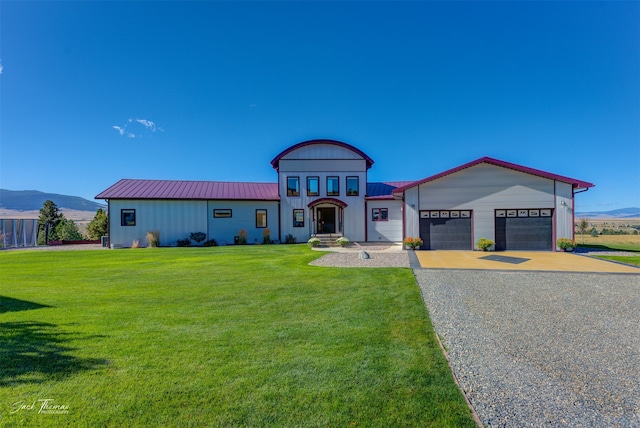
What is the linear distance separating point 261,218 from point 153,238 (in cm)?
730

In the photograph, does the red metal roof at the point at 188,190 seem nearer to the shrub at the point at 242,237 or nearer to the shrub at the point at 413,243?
the shrub at the point at 242,237

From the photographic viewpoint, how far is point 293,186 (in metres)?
21.6

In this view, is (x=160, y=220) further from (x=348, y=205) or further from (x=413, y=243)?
(x=413, y=243)

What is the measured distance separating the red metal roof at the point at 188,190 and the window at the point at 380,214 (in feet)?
24.0

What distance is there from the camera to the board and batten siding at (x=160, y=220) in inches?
765

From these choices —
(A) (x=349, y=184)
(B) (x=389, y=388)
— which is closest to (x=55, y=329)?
(B) (x=389, y=388)

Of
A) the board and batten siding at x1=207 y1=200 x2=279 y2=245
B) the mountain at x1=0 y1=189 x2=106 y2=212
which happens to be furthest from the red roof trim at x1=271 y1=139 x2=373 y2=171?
the mountain at x1=0 y1=189 x2=106 y2=212

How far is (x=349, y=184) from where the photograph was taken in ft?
70.9

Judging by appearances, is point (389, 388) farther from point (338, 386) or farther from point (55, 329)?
point (55, 329)

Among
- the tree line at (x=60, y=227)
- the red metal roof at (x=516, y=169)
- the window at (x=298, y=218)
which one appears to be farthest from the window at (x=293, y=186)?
the tree line at (x=60, y=227)

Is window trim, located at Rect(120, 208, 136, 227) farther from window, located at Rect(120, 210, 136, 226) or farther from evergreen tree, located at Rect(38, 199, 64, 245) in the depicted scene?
evergreen tree, located at Rect(38, 199, 64, 245)

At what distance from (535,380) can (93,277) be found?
34.8 ft

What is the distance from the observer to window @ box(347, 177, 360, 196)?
70.8ft

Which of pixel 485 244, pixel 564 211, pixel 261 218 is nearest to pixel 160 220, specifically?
pixel 261 218
